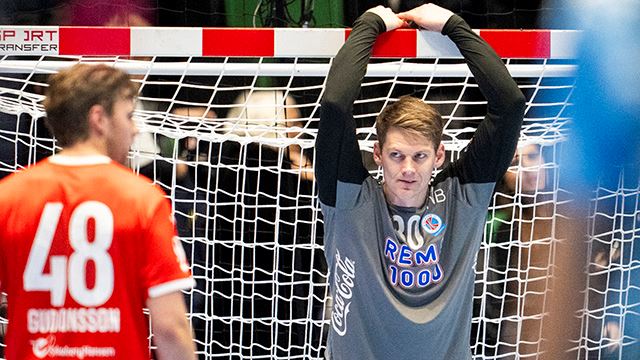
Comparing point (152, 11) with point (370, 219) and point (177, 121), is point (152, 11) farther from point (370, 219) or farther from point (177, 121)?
point (370, 219)

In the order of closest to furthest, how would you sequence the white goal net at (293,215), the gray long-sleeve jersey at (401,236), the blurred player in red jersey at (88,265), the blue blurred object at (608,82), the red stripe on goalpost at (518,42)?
1. the blurred player in red jersey at (88,265)
2. the gray long-sleeve jersey at (401,236)
3. the red stripe on goalpost at (518,42)
4. the blue blurred object at (608,82)
5. the white goal net at (293,215)

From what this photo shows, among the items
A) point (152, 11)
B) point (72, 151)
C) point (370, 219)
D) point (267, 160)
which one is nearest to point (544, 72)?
point (370, 219)

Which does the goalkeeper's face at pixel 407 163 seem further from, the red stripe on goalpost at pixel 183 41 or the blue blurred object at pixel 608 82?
the blue blurred object at pixel 608 82

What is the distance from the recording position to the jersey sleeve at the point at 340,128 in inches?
90.0

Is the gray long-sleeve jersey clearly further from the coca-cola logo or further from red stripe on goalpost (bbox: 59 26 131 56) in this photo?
red stripe on goalpost (bbox: 59 26 131 56)

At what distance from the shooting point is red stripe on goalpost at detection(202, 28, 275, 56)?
8.59ft

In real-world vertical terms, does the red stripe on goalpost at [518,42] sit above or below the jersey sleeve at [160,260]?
above

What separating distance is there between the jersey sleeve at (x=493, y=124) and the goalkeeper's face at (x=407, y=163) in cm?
11

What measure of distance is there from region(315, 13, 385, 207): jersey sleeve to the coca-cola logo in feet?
0.49

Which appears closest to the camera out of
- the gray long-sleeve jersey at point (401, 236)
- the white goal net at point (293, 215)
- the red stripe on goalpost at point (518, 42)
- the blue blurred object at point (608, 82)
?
the gray long-sleeve jersey at point (401, 236)

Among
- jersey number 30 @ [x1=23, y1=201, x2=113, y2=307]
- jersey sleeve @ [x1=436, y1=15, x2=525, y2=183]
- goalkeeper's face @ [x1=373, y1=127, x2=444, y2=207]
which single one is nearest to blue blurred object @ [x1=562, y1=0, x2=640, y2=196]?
jersey sleeve @ [x1=436, y1=15, x2=525, y2=183]

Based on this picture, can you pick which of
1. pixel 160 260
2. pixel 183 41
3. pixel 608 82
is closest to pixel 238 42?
pixel 183 41

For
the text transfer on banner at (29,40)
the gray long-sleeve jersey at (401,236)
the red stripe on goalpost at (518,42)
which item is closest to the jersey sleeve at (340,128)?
the gray long-sleeve jersey at (401,236)

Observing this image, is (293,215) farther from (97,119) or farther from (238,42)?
(97,119)
